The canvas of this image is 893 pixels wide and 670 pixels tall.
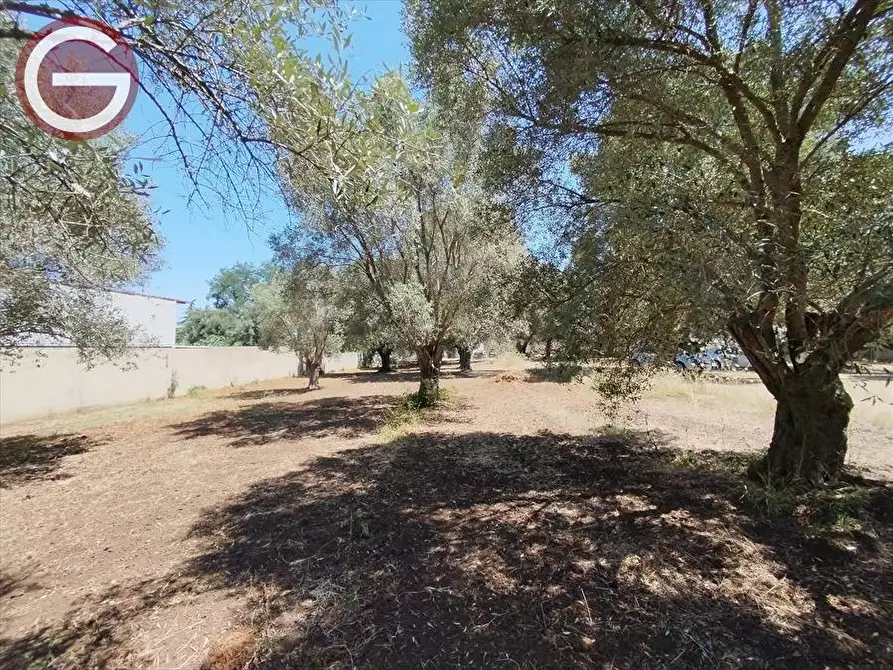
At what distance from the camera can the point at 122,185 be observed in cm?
223

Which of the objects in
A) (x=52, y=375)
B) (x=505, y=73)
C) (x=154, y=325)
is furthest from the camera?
(x=154, y=325)

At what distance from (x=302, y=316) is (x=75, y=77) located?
16130 millimetres

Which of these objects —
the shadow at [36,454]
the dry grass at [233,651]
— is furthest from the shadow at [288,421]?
the dry grass at [233,651]

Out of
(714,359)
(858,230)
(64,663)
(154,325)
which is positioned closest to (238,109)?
(64,663)

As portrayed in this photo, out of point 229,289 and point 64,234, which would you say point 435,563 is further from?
point 229,289

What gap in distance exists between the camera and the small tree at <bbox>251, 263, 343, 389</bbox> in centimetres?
1264

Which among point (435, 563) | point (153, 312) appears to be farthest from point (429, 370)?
point (153, 312)

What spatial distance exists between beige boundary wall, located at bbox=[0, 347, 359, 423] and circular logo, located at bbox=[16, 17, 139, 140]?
8325 mm

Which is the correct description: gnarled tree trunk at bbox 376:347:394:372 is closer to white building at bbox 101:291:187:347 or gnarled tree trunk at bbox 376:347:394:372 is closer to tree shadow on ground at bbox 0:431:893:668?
white building at bbox 101:291:187:347

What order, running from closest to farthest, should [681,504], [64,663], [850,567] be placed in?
1. [64,663]
2. [850,567]
3. [681,504]

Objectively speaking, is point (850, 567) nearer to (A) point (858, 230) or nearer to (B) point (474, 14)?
(A) point (858, 230)

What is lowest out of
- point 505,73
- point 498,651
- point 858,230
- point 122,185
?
point 498,651

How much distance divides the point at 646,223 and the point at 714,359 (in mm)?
2277

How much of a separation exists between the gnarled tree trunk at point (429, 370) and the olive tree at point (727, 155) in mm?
6515
